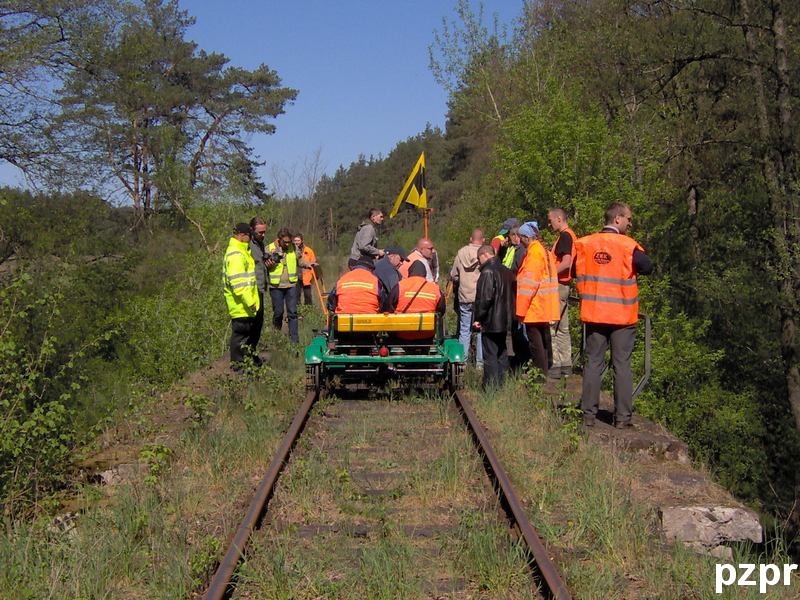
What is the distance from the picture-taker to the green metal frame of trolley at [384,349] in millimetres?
9719

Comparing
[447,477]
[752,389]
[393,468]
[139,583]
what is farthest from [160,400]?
[752,389]

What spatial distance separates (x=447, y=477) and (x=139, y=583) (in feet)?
7.82

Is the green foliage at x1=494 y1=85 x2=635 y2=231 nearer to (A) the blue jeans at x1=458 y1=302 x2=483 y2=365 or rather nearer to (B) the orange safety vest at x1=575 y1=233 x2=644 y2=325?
(A) the blue jeans at x1=458 y1=302 x2=483 y2=365

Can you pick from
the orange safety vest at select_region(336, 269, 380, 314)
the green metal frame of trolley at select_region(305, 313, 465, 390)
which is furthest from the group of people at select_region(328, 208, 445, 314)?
the green metal frame of trolley at select_region(305, 313, 465, 390)

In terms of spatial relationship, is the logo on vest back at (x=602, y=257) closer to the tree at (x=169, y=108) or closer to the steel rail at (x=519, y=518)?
the steel rail at (x=519, y=518)

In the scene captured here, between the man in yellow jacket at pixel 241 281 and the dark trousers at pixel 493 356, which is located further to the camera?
the man in yellow jacket at pixel 241 281

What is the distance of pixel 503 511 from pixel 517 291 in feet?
14.5

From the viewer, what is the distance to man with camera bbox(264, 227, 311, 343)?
13.7m

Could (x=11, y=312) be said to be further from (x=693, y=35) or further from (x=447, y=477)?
(x=693, y=35)

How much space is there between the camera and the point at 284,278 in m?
13.8

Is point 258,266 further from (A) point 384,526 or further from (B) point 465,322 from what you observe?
(A) point 384,526

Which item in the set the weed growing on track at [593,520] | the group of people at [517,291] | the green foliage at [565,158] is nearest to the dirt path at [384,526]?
the weed growing on track at [593,520]

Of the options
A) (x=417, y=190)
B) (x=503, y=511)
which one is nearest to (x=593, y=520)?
(x=503, y=511)

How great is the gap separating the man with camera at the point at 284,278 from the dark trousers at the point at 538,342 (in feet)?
16.1
